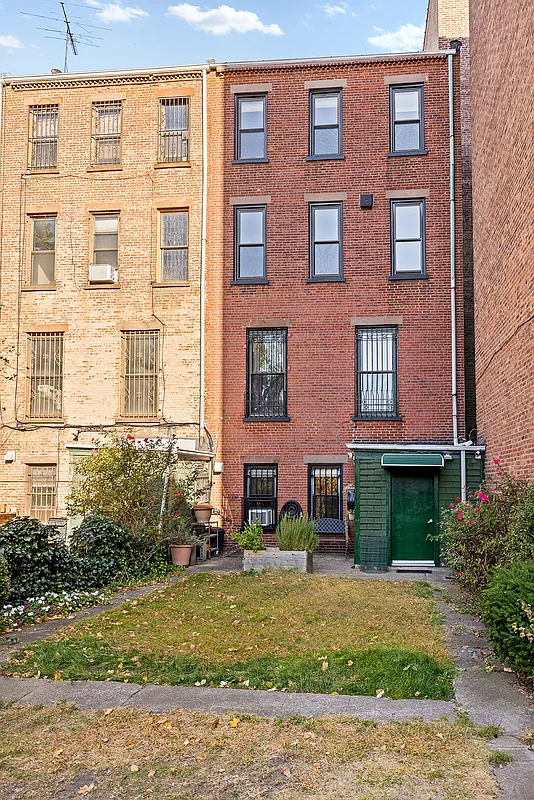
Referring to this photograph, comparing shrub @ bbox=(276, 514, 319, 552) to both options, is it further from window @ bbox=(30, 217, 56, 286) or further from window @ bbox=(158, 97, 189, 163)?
window @ bbox=(158, 97, 189, 163)

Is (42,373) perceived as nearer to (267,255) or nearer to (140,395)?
(140,395)

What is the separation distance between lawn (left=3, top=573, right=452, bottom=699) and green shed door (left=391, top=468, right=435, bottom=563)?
10.8 ft

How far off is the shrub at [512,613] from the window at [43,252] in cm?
1675

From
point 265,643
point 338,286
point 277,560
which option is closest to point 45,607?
point 265,643

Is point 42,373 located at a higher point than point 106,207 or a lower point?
lower

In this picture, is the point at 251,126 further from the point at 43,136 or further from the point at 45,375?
the point at 45,375

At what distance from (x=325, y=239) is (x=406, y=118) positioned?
3.81 m

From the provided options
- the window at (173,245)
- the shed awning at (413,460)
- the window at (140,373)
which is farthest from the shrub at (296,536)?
the window at (173,245)

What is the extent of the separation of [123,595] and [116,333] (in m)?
9.89

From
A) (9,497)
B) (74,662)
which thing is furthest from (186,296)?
(74,662)

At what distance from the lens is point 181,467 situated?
1773 cm

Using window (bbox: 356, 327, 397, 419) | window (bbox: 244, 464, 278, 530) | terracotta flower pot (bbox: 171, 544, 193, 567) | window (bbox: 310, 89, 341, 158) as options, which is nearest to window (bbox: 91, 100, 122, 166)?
window (bbox: 310, 89, 341, 158)

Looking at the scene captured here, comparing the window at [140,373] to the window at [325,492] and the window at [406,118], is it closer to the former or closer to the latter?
the window at [325,492]

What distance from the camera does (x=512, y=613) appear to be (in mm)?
6547
